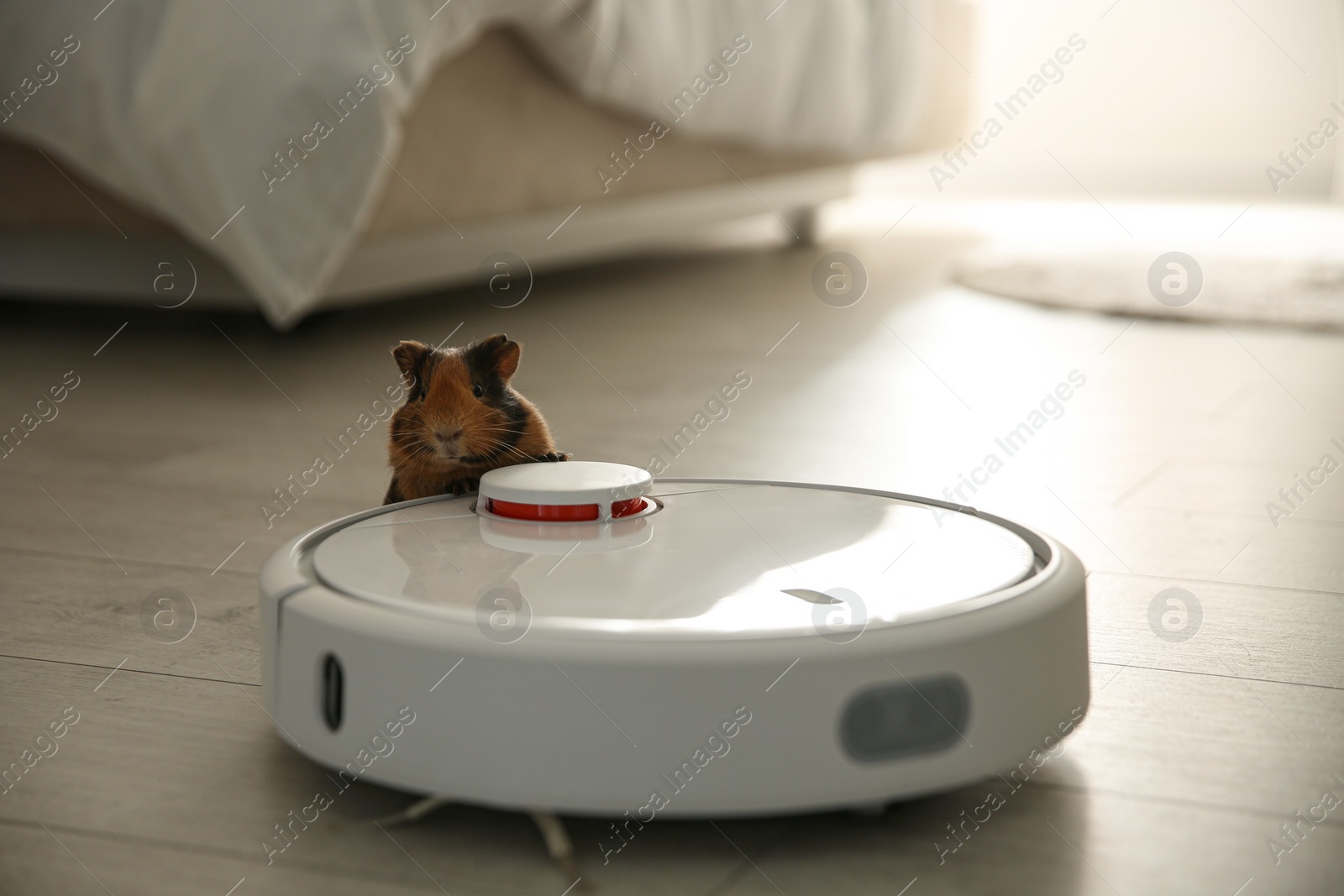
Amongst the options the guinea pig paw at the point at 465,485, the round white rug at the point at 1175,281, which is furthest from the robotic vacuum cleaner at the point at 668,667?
the round white rug at the point at 1175,281

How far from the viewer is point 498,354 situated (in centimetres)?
82

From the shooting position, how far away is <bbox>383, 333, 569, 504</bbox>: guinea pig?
806 mm

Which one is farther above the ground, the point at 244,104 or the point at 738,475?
the point at 244,104

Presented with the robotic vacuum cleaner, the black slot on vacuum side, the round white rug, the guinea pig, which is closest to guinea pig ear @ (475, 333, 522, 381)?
the guinea pig

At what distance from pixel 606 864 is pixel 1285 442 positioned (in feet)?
3.98

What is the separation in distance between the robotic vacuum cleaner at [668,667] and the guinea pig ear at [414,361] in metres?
0.11

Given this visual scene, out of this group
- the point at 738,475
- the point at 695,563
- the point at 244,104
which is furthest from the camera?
the point at 244,104

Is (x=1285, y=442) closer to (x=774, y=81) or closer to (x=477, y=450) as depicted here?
(x=477, y=450)

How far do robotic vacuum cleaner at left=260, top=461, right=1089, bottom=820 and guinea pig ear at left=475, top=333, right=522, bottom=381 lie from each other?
0.12 metres

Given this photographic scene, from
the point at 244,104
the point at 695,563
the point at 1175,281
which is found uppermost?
the point at 695,563

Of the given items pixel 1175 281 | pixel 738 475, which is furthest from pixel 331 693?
pixel 1175 281

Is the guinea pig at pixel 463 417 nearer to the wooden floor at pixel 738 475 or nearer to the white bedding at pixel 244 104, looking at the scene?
the wooden floor at pixel 738 475

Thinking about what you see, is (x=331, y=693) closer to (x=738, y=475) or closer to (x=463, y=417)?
(x=463, y=417)

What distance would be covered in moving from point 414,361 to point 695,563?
9.0 inches
